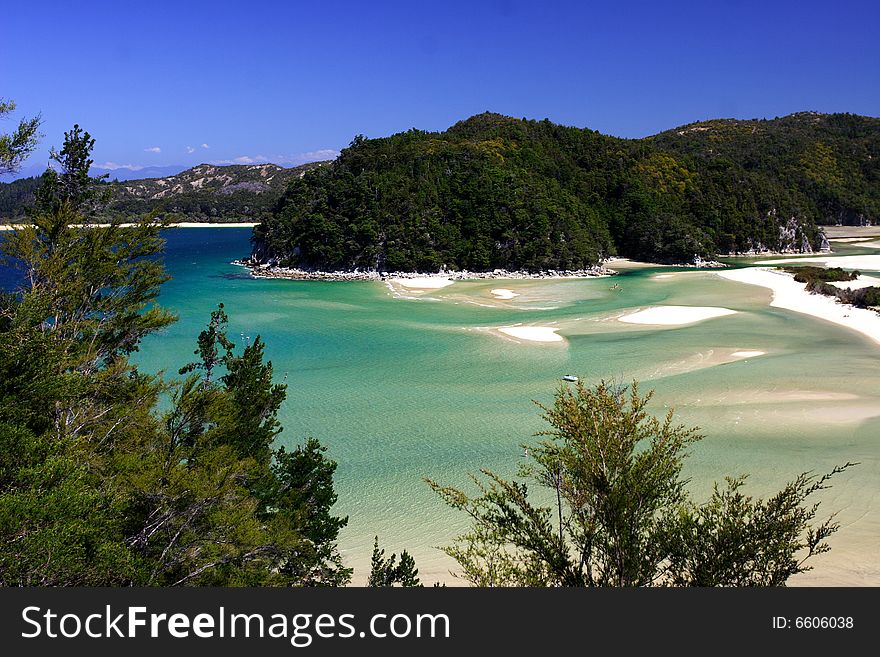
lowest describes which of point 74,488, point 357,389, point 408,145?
point 357,389

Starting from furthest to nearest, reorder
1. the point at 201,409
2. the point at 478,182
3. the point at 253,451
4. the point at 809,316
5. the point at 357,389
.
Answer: the point at 478,182 < the point at 809,316 < the point at 357,389 < the point at 253,451 < the point at 201,409

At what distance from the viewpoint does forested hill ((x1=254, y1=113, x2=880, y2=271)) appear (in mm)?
72625

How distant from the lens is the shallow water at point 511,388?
1545cm

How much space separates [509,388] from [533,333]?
1189 centimetres

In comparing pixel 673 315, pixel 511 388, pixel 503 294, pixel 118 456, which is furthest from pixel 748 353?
pixel 118 456

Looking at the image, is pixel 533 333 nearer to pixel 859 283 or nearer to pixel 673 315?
pixel 673 315

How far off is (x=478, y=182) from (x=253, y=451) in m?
69.0

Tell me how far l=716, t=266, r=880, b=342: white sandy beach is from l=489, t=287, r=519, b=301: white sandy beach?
2091 cm

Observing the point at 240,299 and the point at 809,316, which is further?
the point at 240,299

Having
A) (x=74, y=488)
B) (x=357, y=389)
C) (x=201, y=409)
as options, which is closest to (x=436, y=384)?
(x=357, y=389)

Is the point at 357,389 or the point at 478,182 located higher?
the point at 478,182

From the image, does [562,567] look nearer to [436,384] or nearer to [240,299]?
[436,384]

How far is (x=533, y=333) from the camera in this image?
121ft

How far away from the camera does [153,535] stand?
8430 millimetres
